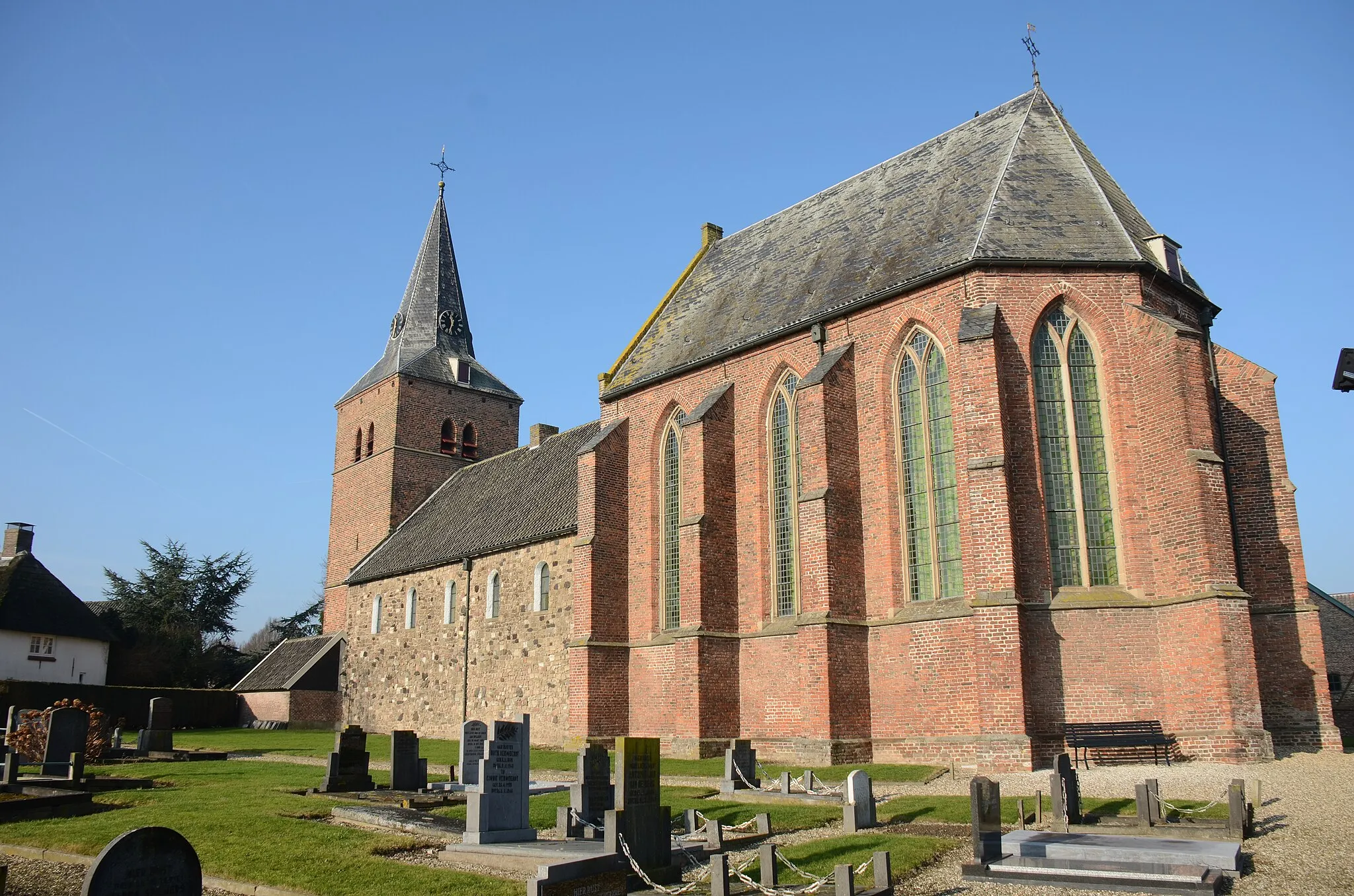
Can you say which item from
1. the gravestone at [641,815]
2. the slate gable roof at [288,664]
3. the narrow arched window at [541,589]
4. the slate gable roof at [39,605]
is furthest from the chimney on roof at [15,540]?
the gravestone at [641,815]

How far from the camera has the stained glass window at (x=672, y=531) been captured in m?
26.0

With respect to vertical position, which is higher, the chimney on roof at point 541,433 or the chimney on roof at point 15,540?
the chimney on roof at point 541,433

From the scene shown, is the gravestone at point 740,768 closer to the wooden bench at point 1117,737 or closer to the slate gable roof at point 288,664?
the wooden bench at point 1117,737

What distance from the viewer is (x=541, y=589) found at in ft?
101

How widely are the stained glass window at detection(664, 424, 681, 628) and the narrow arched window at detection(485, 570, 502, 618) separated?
27.8 feet

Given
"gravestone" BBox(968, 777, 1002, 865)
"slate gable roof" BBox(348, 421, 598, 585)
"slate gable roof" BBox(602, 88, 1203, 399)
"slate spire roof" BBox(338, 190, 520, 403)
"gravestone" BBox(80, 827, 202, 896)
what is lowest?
"gravestone" BBox(968, 777, 1002, 865)

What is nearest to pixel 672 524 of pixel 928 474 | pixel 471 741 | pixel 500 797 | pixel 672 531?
pixel 672 531

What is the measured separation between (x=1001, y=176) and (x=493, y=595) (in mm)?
20416

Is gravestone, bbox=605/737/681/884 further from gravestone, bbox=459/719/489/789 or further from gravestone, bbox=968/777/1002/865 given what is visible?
gravestone, bbox=459/719/489/789

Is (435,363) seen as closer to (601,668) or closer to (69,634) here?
(69,634)

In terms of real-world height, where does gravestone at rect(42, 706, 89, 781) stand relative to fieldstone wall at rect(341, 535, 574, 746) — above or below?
below

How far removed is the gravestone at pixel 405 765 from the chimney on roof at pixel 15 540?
1429 inches

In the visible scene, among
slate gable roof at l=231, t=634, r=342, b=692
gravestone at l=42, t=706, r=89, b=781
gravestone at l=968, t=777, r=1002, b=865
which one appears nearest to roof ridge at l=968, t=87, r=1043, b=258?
gravestone at l=968, t=777, r=1002, b=865

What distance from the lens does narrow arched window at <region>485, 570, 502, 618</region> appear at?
108 ft
